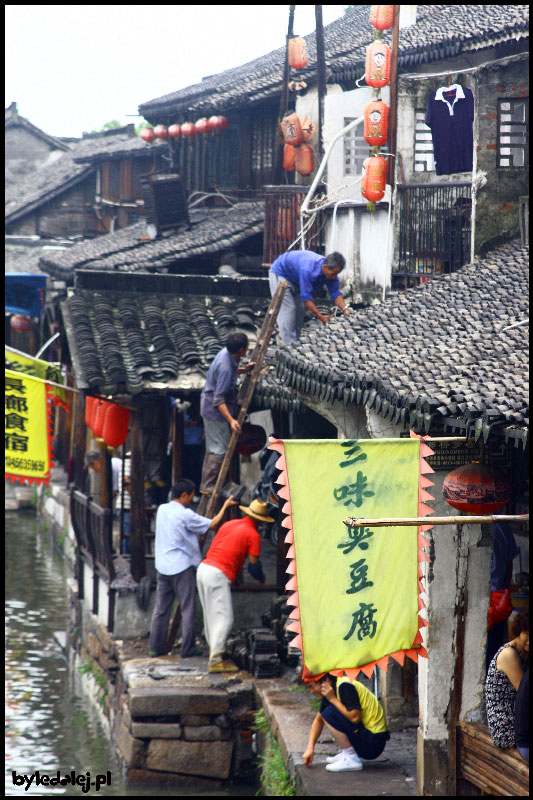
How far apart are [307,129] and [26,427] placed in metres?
7.90

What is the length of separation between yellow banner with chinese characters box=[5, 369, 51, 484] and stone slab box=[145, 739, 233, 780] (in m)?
6.31

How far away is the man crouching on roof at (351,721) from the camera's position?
9344 millimetres

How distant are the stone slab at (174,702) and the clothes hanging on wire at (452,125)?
8205mm

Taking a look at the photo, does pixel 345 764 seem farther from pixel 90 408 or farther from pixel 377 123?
pixel 377 123

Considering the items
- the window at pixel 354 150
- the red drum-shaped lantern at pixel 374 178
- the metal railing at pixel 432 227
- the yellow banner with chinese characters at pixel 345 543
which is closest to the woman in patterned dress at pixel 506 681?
the yellow banner with chinese characters at pixel 345 543

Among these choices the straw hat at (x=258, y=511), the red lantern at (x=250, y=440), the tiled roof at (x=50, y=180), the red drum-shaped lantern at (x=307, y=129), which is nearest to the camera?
the straw hat at (x=258, y=511)

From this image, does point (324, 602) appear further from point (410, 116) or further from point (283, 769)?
point (410, 116)

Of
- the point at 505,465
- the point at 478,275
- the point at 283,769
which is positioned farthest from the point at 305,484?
the point at 478,275

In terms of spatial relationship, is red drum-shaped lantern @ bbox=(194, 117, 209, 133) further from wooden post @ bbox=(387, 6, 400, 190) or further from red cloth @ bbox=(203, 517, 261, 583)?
red cloth @ bbox=(203, 517, 261, 583)

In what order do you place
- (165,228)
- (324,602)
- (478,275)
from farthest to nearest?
(165,228)
(478,275)
(324,602)

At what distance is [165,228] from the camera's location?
25.1 m

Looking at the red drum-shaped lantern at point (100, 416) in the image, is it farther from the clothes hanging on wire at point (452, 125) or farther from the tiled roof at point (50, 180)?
the tiled roof at point (50, 180)

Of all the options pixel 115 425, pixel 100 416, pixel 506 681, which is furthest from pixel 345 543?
pixel 100 416

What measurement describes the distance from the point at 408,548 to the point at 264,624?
19.4 feet
